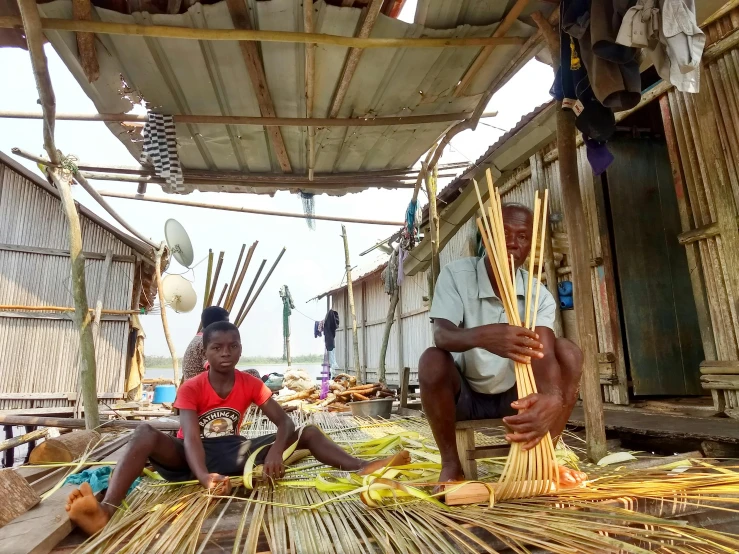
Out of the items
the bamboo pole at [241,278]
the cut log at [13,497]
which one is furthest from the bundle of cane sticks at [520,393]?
the bamboo pole at [241,278]

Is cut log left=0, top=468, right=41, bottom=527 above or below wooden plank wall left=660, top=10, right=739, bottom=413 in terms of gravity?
below

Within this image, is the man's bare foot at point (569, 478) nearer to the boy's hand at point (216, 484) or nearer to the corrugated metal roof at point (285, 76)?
the boy's hand at point (216, 484)

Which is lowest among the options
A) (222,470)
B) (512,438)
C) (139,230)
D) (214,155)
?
(222,470)

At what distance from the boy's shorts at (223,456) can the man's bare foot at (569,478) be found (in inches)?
53.3

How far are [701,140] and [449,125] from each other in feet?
5.64

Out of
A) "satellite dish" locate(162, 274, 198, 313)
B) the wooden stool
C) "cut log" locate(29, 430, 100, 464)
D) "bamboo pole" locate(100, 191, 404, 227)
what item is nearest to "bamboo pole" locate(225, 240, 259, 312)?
"bamboo pole" locate(100, 191, 404, 227)

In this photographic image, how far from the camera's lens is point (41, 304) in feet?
25.6

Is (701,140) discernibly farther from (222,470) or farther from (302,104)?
(222,470)

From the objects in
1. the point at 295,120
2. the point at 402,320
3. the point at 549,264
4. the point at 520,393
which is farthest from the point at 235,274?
the point at 402,320

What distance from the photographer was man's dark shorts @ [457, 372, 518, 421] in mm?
1869

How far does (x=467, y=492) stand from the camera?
4.83 feet

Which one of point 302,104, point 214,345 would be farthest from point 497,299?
point 302,104

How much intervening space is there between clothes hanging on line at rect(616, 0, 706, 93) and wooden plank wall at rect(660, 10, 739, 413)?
4.33 feet

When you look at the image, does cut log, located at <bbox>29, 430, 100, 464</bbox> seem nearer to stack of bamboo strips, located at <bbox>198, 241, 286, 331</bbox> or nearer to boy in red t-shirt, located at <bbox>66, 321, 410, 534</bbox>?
boy in red t-shirt, located at <bbox>66, 321, 410, 534</bbox>
